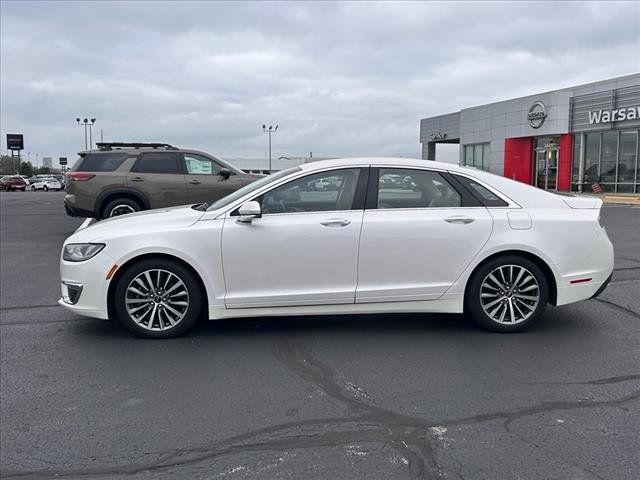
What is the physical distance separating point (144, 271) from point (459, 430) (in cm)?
301

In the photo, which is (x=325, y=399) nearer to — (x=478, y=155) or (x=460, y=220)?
(x=460, y=220)

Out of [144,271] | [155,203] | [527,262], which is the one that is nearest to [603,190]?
[155,203]

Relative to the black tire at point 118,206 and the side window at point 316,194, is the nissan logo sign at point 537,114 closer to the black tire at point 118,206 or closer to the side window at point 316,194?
the black tire at point 118,206

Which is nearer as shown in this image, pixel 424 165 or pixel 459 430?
pixel 459 430

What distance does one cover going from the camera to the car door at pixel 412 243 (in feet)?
17.1

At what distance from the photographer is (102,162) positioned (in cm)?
1170

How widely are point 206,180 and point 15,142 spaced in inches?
3240

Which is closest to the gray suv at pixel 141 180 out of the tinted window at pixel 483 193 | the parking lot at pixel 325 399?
the parking lot at pixel 325 399

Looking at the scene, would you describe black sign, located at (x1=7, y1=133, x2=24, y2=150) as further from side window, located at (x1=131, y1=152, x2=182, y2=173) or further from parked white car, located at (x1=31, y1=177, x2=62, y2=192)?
side window, located at (x1=131, y1=152, x2=182, y2=173)

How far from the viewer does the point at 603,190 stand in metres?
30.4

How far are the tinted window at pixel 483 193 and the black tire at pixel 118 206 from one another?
7.89m

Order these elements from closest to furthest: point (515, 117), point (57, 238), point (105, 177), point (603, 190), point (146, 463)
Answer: point (146, 463), point (105, 177), point (57, 238), point (603, 190), point (515, 117)

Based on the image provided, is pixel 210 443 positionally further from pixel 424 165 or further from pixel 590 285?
pixel 590 285

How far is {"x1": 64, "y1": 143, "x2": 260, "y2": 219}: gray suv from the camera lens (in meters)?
11.5
